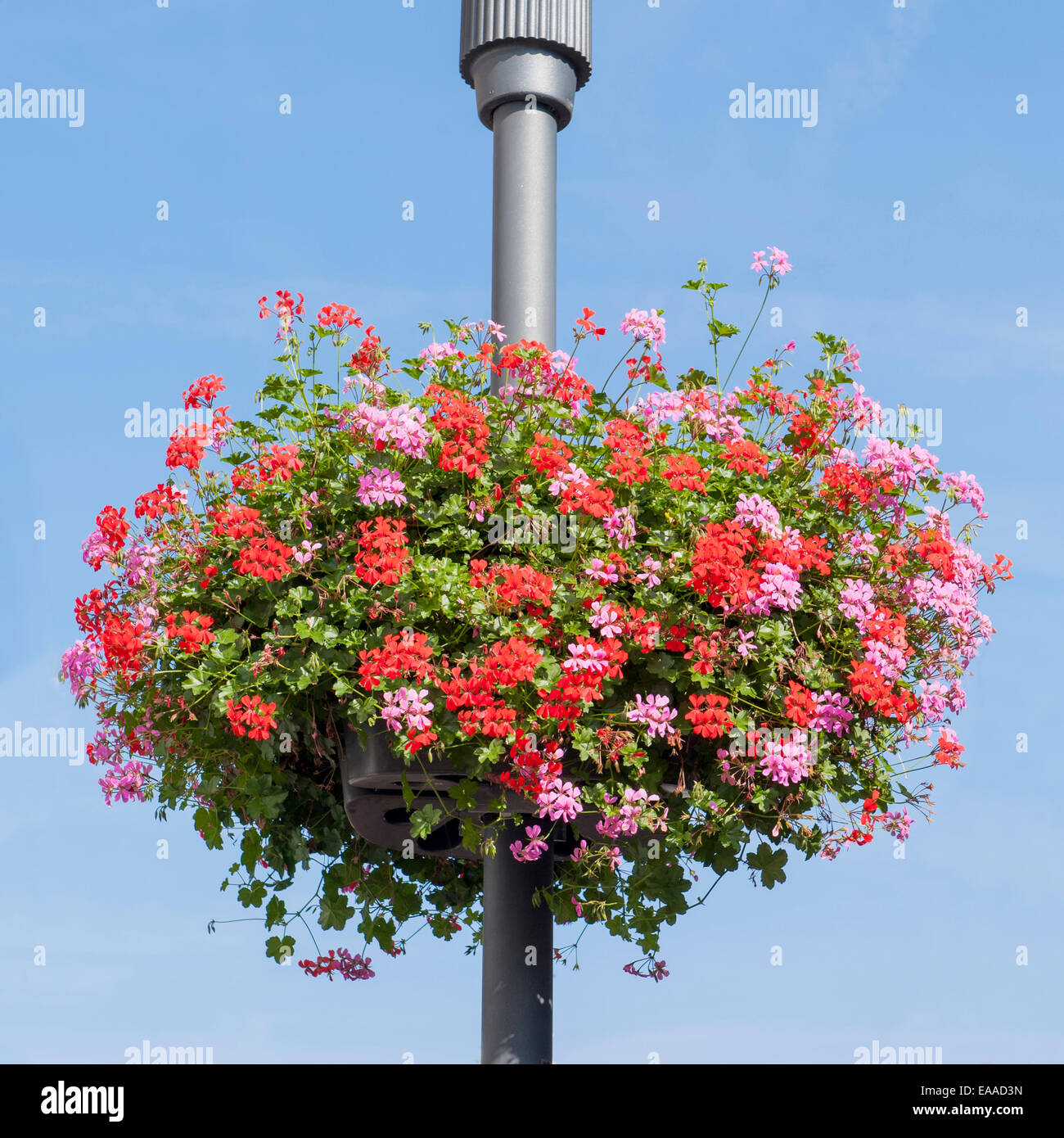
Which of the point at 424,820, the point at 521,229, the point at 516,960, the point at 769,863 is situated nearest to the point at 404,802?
the point at 424,820

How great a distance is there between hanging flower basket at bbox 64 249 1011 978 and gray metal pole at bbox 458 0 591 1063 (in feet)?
0.62

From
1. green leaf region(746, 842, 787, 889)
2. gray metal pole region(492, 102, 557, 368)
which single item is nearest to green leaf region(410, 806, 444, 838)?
green leaf region(746, 842, 787, 889)

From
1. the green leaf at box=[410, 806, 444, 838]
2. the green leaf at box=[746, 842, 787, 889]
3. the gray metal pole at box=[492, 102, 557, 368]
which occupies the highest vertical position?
the gray metal pole at box=[492, 102, 557, 368]

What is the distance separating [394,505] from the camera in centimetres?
388

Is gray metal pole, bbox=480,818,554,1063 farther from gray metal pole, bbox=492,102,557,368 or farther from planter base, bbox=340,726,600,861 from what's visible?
gray metal pole, bbox=492,102,557,368

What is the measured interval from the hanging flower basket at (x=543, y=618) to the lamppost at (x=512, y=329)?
0.05 meters

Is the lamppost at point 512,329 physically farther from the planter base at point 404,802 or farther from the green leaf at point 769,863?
the green leaf at point 769,863

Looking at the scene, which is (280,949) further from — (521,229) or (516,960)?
(521,229)

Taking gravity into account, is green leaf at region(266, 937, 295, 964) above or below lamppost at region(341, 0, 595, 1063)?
below

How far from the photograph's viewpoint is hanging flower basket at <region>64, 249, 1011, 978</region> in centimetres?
361

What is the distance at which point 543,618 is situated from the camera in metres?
3.64
